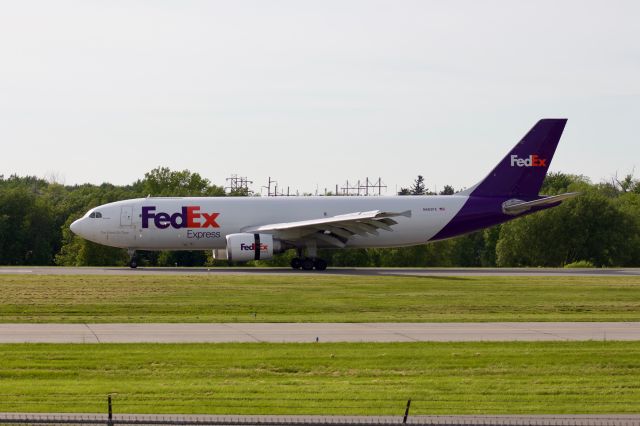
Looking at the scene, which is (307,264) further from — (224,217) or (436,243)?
(436,243)

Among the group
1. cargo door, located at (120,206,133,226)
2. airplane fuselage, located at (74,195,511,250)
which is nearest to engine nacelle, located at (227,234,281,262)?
airplane fuselage, located at (74,195,511,250)

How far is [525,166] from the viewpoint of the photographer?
172 feet

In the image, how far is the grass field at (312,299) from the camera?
96.7ft

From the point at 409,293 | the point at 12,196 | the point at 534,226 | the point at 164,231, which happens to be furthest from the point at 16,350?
the point at 12,196

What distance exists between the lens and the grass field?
1160 inches

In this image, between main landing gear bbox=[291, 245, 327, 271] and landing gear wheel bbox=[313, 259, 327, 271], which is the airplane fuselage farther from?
landing gear wheel bbox=[313, 259, 327, 271]

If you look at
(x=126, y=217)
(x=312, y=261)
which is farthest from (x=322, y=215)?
(x=126, y=217)

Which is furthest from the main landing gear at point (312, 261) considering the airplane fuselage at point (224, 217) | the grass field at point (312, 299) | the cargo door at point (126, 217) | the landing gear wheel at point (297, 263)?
the cargo door at point (126, 217)

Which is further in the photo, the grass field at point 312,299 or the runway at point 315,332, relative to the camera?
the grass field at point 312,299

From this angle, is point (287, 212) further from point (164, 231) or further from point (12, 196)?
point (12, 196)

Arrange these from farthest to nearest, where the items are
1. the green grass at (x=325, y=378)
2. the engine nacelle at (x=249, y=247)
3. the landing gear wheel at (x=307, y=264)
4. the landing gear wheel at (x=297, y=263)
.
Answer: the landing gear wheel at (x=297, y=263)
the landing gear wheel at (x=307, y=264)
the engine nacelle at (x=249, y=247)
the green grass at (x=325, y=378)

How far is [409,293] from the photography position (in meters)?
36.8

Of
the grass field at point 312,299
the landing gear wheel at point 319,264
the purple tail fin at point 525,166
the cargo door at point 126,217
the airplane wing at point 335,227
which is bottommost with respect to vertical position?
the grass field at point 312,299

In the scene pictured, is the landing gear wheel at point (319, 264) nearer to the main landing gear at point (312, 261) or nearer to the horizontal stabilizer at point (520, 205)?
the main landing gear at point (312, 261)
